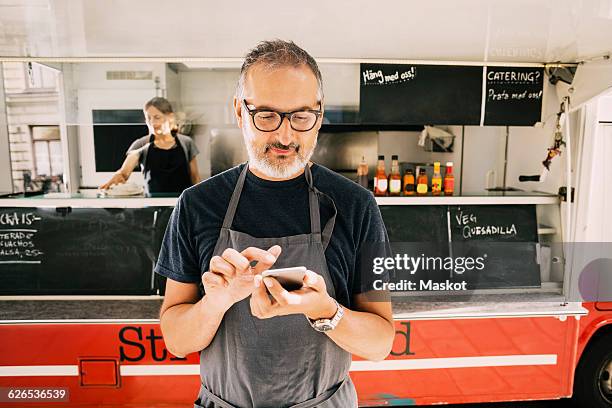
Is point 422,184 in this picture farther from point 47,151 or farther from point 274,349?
point 47,151

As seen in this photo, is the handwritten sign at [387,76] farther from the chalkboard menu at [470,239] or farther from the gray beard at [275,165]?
the gray beard at [275,165]

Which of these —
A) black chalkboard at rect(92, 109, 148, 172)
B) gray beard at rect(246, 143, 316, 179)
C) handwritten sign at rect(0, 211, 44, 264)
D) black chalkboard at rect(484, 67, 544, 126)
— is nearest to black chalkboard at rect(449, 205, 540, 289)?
black chalkboard at rect(484, 67, 544, 126)

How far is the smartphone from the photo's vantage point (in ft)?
3.77

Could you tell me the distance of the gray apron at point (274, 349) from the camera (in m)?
1.41

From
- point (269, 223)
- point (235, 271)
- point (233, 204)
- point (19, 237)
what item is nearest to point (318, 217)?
point (269, 223)

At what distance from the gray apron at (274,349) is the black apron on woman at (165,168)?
2556 millimetres

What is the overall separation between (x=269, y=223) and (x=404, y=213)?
2.40m

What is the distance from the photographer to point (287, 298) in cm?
113

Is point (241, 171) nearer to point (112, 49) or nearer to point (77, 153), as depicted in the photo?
point (112, 49)

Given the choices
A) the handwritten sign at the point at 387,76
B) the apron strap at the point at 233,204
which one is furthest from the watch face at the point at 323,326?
the handwritten sign at the point at 387,76

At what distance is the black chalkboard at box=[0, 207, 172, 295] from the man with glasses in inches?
79.6

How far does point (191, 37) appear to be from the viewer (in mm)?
2977

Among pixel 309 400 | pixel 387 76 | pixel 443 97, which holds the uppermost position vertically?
pixel 387 76

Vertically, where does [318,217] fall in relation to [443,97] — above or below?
below
